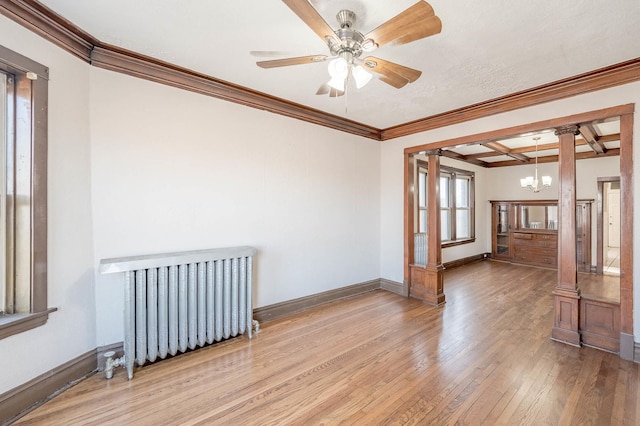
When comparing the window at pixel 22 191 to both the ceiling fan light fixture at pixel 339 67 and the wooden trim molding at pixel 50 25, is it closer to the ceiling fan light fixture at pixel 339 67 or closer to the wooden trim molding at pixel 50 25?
the wooden trim molding at pixel 50 25

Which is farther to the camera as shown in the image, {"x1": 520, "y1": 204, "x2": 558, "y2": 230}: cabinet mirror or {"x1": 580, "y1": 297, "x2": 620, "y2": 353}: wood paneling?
{"x1": 520, "y1": 204, "x2": 558, "y2": 230}: cabinet mirror

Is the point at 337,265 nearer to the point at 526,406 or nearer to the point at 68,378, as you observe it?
the point at 526,406

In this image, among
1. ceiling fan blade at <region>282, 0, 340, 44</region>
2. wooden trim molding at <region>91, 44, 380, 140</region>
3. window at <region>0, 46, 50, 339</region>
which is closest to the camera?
ceiling fan blade at <region>282, 0, 340, 44</region>

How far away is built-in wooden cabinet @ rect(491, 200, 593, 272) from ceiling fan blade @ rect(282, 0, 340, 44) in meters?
7.07

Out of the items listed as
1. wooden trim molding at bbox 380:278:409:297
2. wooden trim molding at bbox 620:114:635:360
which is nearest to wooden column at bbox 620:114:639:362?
wooden trim molding at bbox 620:114:635:360

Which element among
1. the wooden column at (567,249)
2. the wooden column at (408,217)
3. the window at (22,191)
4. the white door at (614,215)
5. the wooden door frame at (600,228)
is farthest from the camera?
the white door at (614,215)

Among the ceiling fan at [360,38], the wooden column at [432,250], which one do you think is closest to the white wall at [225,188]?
the wooden column at [432,250]

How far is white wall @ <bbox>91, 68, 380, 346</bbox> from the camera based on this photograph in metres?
2.45

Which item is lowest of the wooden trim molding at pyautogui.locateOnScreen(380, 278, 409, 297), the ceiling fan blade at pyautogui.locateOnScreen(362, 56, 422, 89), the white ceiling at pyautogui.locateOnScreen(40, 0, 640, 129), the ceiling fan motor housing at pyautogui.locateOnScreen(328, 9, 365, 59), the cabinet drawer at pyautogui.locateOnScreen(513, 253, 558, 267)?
the wooden trim molding at pyautogui.locateOnScreen(380, 278, 409, 297)

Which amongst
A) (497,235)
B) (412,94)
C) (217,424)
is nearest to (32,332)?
(217,424)

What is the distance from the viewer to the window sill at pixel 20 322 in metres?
1.77

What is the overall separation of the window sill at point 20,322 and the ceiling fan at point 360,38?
2277 millimetres

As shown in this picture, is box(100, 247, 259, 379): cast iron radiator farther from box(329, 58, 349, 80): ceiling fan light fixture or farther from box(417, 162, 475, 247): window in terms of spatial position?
box(417, 162, 475, 247): window

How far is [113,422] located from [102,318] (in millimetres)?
924
